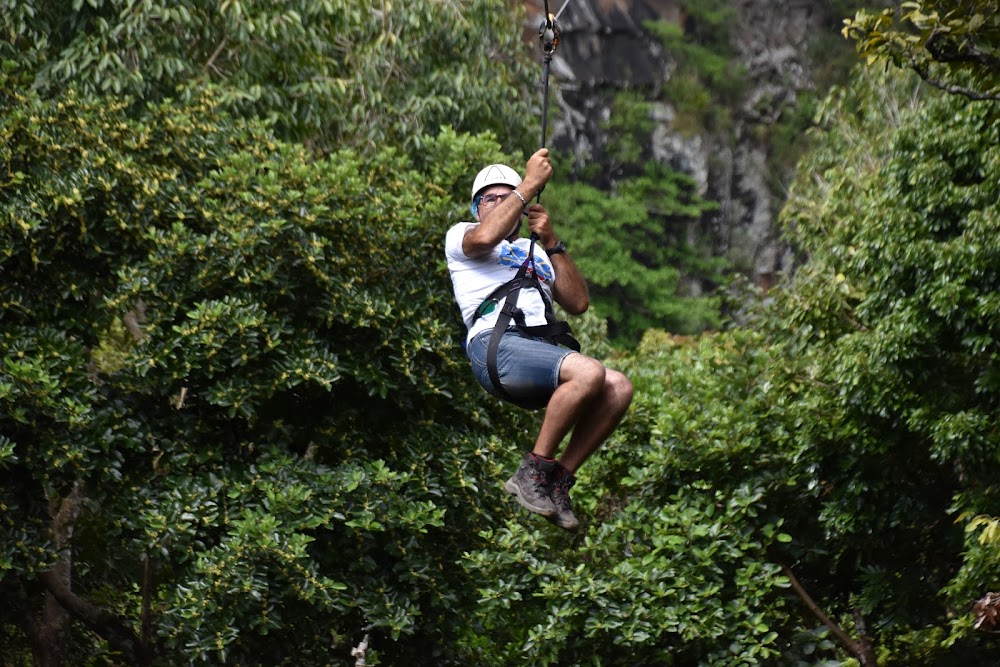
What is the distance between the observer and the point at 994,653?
289 inches

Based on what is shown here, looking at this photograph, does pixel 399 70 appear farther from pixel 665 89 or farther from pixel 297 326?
pixel 665 89

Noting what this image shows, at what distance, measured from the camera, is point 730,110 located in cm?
3438

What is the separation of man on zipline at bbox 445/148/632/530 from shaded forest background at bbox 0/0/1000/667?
1.83 metres

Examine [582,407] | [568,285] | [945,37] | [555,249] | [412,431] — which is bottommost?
[582,407]

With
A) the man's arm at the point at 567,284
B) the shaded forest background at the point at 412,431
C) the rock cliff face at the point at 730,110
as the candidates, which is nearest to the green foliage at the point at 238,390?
the shaded forest background at the point at 412,431

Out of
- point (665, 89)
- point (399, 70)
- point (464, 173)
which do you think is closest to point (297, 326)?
point (464, 173)

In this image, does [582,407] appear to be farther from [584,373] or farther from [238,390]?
[238,390]

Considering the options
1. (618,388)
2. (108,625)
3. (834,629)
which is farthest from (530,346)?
(108,625)

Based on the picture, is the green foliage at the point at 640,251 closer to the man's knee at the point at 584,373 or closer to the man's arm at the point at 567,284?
the man's arm at the point at 567,284

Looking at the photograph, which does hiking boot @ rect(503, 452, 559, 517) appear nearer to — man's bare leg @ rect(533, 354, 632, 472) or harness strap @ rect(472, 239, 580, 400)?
man's bare leg @ rect(533, 354, 632, 472)

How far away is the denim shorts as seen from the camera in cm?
455

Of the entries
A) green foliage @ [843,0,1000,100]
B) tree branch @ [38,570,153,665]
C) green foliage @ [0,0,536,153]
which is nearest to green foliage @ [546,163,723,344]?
green foliage @ [0,0,536,153]

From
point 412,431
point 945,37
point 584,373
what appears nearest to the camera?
point 584,373

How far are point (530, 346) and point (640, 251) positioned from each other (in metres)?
26.4
